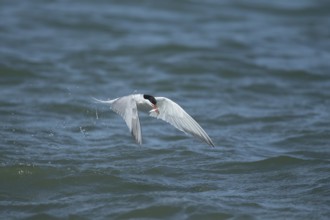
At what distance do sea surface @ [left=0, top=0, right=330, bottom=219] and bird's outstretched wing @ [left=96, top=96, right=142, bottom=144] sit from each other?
0.80 metres

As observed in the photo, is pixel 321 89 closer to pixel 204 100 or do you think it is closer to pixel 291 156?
pixel 204 100

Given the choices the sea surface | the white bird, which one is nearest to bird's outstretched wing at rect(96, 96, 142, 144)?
the white bird

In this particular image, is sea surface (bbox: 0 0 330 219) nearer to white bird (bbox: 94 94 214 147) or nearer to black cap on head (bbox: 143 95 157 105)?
white bird (bbox: 94 94 214 147)

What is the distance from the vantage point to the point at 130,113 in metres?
7.45

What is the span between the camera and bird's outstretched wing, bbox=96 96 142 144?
7.16 m

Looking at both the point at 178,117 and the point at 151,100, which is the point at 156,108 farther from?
the point at 178,117

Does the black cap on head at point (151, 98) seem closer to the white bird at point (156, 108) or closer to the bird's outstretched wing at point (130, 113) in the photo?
the white bird at point (156, 108)

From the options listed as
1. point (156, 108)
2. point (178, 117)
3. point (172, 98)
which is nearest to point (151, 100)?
point (156, 108)

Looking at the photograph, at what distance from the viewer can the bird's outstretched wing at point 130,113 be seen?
7.16 meters

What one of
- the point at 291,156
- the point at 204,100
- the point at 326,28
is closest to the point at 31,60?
the point at 204,100

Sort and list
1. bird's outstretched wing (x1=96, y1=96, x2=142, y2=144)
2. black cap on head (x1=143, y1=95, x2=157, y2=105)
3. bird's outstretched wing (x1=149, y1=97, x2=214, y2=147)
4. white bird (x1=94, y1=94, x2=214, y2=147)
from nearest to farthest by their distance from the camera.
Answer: bird's outstretched wing (x1=96, y1=96, x2=142, y2=144) → white bird (x1=94, y1=94, x2=214, y2=147) → black cap on head (x1=143, y1=95, x2=157, y2=105) → bird's outstretched wing (x1=149, y1=97, x2=214, y2=147)

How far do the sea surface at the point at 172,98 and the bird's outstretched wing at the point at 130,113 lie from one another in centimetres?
80

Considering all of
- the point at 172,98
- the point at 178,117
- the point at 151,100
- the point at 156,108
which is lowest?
the point at 172,98

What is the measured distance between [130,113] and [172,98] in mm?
4910
